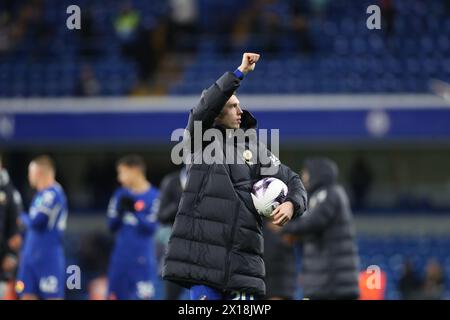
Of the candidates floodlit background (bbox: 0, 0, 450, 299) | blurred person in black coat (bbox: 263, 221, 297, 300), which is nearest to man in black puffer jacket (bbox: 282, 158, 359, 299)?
blurred person in black coat (bbox: 263, 221, 297, 300)

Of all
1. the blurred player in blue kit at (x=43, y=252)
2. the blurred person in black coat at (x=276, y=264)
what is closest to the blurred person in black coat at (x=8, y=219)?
the blurred player in blue kit at (x=43, y=252)

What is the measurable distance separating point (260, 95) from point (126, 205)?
343 inches

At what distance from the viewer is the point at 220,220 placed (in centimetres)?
736

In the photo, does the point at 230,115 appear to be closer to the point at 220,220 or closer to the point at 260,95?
the point at 220,220

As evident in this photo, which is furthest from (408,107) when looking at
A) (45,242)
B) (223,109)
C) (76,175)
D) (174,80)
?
(223,109)

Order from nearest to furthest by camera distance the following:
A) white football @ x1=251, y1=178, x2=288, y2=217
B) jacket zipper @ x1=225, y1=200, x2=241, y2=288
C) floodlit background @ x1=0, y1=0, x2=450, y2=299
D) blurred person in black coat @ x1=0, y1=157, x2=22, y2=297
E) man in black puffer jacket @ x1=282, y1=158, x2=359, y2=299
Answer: jacket zipper @ x1=225, y1=200, x2=241, y2=288
white football @ x1=251, y1=178, x2=288, y2=217
man in black puffer jacket @ x1=282, y1=158, x2=359, y2=299
blurred person in black coat @ x1=0, y1=157, x2=22, y2=297
floodlit background @ x1=0, y1=0, x2=450, y2=299

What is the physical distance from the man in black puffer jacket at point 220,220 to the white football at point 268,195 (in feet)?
0.16

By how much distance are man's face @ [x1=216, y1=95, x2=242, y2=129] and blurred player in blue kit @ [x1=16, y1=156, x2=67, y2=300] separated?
14.5ft

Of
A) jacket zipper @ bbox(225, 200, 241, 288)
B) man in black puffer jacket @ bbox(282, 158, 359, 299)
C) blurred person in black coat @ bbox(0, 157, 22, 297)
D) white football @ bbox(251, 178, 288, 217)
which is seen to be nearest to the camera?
jacket zipper @ bbox(225, 200, 241, 288)

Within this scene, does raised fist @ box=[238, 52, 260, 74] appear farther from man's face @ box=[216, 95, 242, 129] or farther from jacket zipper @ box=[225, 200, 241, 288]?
jacket zipper @ box=[225, 200, 241, 288]

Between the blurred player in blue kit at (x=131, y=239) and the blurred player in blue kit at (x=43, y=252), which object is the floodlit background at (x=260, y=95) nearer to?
the blurred player in blue kit at (x=131, y=239)

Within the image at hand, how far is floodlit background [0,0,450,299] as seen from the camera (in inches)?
808

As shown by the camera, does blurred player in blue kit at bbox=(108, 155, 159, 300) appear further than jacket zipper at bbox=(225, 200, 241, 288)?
Yes

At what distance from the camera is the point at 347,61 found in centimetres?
2145
